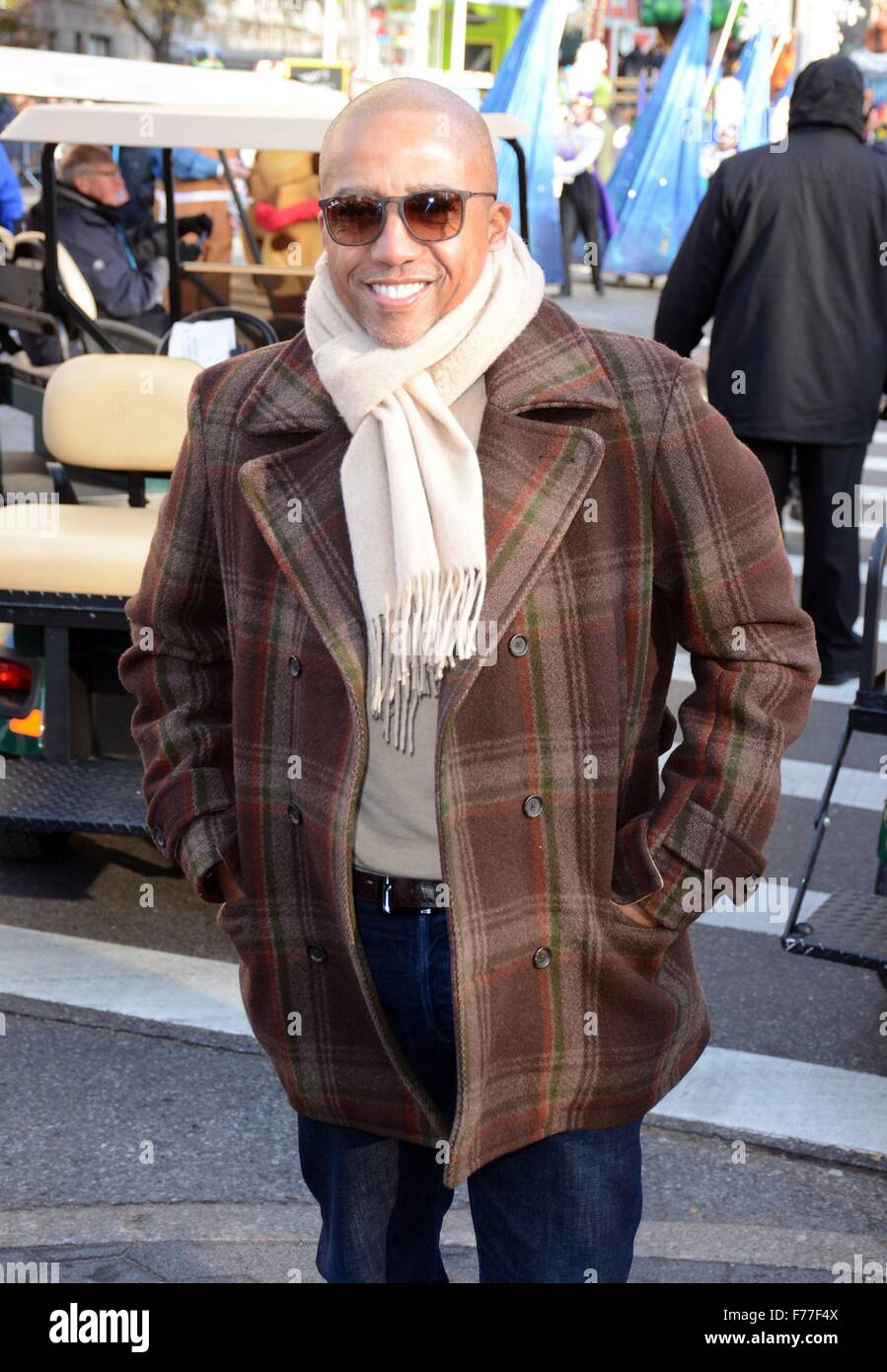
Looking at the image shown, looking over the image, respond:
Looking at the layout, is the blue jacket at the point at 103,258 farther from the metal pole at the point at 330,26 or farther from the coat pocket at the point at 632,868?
the metal pole at the point at 330,26

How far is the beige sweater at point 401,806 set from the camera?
220 centimetres

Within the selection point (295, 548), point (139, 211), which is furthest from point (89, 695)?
point (139, 211)

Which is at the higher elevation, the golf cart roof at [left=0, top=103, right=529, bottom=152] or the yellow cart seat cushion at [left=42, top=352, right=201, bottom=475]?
the golf cart roof at [left=0, top=103, right=529, bottom=152]

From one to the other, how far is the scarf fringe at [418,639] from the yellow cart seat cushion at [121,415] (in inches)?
150

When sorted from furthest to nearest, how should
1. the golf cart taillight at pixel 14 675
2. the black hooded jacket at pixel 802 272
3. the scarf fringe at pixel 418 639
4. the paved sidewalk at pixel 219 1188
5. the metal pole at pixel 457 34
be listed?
the metal pole at pixel 457 34 → the black hooded jacket at pixel 802 272 → the golf cart taillight at pixel 14 675 → the paved sidewalk at pixel 219 1188 → the scarf fringe at pixel 418 639

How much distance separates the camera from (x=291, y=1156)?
3.80 m

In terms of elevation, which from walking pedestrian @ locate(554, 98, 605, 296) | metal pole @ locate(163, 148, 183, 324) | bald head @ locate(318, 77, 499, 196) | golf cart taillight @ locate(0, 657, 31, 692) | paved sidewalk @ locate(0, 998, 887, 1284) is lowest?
walking pedestrian @ locate(554, 98, 605, 296)

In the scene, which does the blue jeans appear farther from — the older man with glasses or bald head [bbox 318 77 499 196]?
the older man with glasses

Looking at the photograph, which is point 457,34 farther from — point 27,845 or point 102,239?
point 27,845

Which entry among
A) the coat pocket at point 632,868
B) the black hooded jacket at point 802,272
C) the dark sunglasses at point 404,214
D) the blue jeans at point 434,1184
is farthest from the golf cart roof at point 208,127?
the blue jeans at point 434,1184

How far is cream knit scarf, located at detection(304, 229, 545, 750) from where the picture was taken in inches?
83.9

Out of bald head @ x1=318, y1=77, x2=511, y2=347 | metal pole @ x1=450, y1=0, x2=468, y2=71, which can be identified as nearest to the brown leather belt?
bald head @ x1=318, y1=77, x2=511, y2=347

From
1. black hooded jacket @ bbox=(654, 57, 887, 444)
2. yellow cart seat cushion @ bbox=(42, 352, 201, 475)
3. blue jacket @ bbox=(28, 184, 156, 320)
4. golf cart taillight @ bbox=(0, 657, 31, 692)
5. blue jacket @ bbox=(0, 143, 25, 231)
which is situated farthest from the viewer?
blue jacket @ bbox=(0, 143, 25, 231)

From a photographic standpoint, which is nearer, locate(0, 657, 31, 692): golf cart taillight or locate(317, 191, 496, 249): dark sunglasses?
locate(317, 191, 496, 249): dark sunglasses
